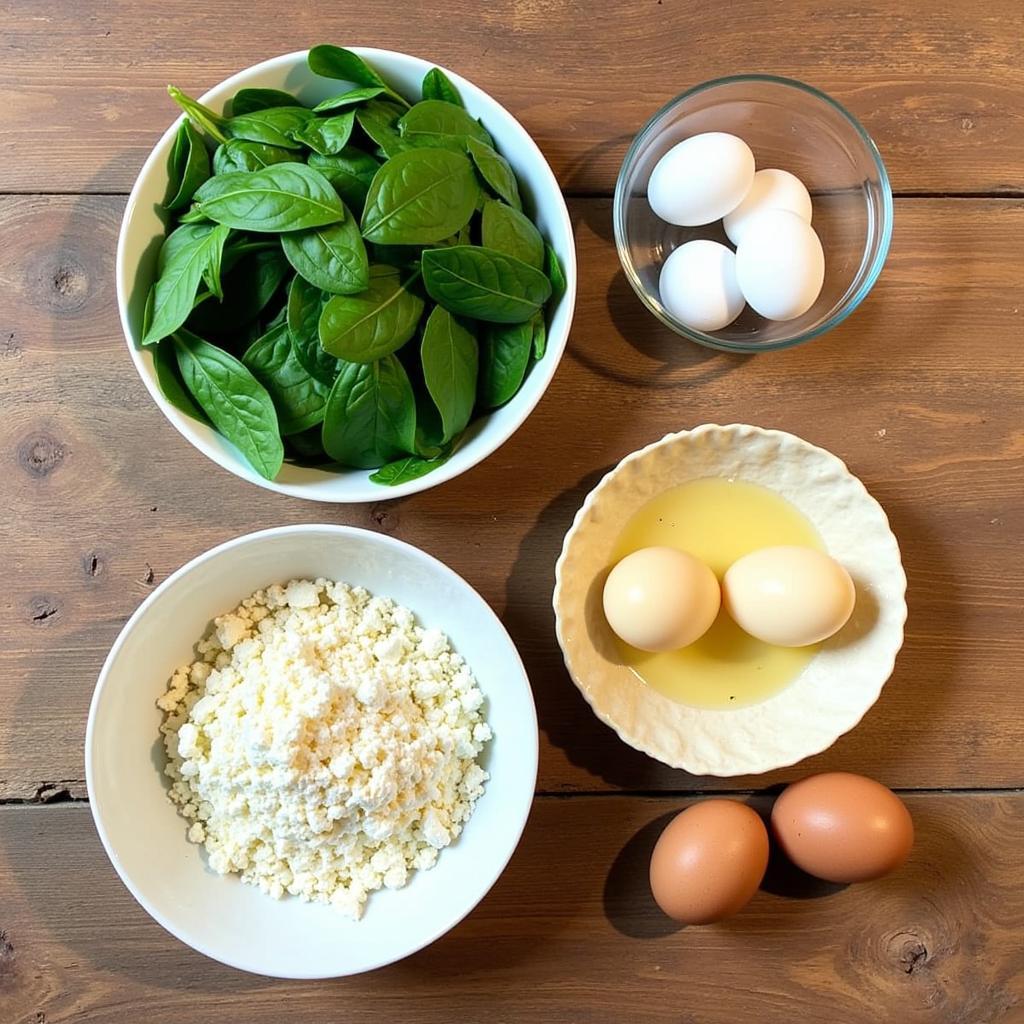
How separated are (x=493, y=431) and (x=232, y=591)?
0.29m

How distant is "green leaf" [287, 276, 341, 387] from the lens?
0.79 metres

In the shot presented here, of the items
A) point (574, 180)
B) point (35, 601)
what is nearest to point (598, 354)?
point (574, 180)

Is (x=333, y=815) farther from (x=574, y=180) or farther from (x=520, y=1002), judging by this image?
(x=574, y=180)

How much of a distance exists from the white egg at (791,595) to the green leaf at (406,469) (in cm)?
31

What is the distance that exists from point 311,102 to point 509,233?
0.23m

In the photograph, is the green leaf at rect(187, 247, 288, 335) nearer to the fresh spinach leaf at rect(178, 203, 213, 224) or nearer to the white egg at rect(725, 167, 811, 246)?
the fresh spinach leaf at rect(178, 203, 213, 224)

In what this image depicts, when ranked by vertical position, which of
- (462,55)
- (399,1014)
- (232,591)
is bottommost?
(399,1014)

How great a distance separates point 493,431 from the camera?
0.86m

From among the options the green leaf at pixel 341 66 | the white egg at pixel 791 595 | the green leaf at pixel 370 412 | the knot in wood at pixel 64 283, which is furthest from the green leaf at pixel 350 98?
the white egg at pixel 791 595

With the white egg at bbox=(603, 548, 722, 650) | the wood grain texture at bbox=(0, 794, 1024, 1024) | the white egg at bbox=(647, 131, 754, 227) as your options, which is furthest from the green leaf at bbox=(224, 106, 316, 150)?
the wood grain texture at bbox=(0, 794, 1024, 1024)

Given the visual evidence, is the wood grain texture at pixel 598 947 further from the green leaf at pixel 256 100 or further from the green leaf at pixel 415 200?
the green leaf at pixel 256 100

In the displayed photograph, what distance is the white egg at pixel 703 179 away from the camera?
885 millimetres

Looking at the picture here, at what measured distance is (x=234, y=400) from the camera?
0.81 metres

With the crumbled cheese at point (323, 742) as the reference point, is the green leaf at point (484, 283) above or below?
above
